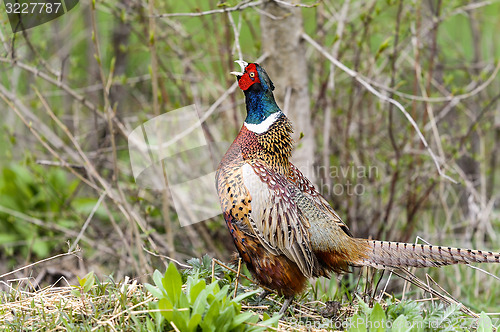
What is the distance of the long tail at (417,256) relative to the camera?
8.73 feet

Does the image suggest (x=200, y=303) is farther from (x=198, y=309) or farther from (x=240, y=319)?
(x=240, y=319)

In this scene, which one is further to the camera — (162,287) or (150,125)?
(150,125)

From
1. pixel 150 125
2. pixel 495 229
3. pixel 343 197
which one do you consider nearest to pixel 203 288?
pixel 150 125

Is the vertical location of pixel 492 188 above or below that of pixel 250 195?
below

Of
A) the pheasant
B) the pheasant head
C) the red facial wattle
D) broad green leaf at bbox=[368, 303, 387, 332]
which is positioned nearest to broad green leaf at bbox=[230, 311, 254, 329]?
the pheasant

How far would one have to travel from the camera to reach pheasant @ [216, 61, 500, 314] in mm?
2812

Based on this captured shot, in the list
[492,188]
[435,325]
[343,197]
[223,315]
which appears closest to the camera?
[223,315]

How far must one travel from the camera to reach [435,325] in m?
2.79

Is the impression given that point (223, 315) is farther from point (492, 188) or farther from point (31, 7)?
point (492, 188)

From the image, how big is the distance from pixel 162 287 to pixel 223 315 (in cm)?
36

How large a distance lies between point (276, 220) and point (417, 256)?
79cm

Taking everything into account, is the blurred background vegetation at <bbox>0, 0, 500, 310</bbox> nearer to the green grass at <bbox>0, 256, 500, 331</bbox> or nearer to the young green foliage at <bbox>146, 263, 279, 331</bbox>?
the green grass at <bbox>0, 256, 500, 331</bbox>

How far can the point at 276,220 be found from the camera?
2.83 m

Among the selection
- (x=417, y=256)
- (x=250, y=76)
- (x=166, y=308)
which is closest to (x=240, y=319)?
(x=166, y=308)
